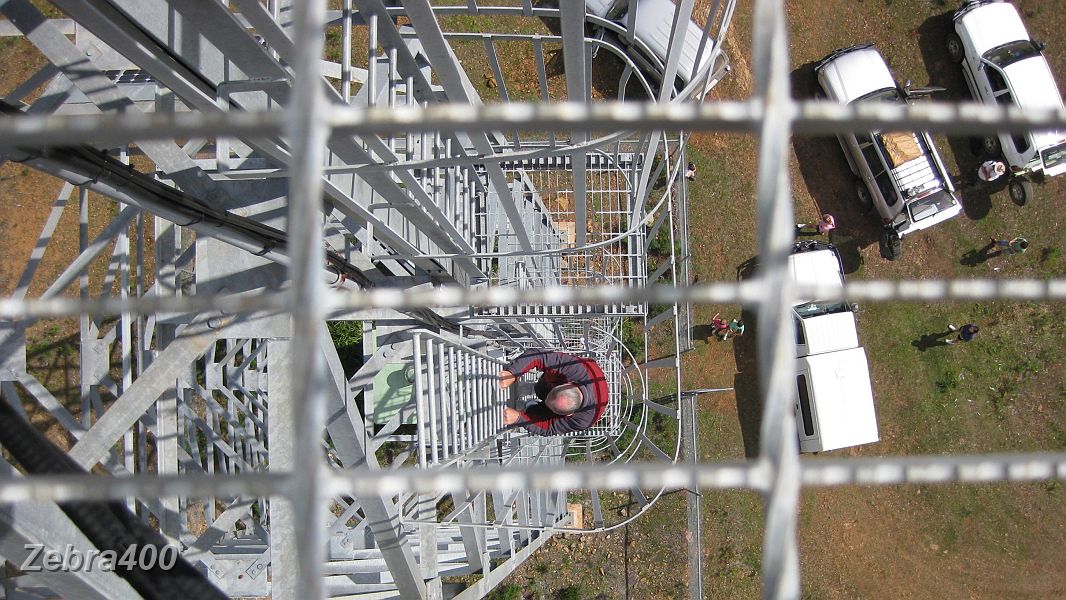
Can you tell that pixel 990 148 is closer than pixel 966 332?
No

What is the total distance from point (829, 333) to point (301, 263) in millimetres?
10750

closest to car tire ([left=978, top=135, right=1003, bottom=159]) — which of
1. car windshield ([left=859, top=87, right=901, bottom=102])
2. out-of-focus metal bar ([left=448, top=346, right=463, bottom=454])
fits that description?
car windshield ([left=859, top=87, right=901, bottom=102])

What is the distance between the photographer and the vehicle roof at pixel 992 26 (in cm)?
1058

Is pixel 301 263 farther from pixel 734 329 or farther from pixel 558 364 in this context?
pixel 734 329

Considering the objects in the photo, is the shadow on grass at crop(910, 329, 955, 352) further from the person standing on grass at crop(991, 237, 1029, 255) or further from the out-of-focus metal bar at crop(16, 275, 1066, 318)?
the out-of-focus metal bar at crop(16, 275, 1066, 318)

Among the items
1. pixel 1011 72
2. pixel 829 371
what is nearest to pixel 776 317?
pixel 829 371

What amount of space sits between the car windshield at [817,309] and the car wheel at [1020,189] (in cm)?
371

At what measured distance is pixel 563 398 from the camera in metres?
6.60

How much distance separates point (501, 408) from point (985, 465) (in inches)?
216

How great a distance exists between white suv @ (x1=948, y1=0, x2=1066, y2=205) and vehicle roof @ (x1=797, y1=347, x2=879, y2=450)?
438cm

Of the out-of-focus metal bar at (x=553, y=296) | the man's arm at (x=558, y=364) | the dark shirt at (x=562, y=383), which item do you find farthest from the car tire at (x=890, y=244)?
the out-of-focus metal bar at (x=553, y=296)

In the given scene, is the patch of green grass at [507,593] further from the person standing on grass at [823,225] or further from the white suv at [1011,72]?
the white suv at [1011,72]

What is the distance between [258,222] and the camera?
3.31 metres

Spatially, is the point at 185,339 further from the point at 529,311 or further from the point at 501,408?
the point at 501,408
